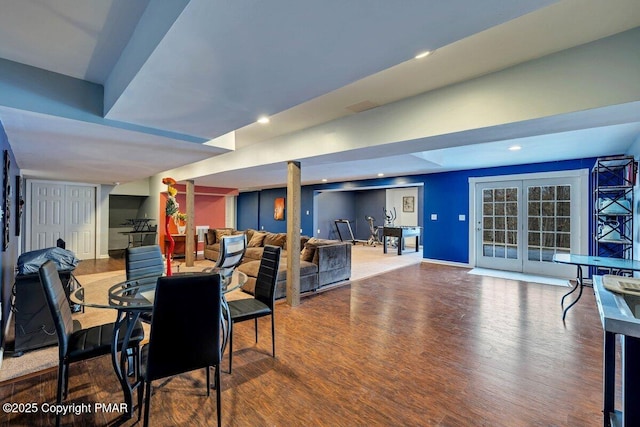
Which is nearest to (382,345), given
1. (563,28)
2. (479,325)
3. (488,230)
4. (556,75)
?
(479,325)

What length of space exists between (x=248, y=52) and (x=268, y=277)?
6.32 ft

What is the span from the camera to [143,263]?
2.93 m

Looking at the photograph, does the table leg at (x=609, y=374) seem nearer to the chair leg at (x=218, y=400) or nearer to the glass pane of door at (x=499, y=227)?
the chair leg at (x=218, y=400)

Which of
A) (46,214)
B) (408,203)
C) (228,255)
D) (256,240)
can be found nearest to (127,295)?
(228,255)

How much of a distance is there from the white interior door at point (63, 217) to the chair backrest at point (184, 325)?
7.80m

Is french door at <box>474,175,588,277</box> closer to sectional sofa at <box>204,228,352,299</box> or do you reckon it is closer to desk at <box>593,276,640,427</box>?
sectional sofa at <box>204,228,352,299</box>

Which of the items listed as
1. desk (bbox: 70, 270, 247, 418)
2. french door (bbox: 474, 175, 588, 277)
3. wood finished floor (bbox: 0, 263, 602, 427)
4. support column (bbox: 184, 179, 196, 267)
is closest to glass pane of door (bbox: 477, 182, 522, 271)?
french door (bbox: 474, 175, 588, 277)

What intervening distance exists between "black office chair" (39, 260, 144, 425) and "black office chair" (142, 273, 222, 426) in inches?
18.5

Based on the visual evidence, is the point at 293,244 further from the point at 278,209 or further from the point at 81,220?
the point at 278,209

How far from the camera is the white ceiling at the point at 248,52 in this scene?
1241 mm

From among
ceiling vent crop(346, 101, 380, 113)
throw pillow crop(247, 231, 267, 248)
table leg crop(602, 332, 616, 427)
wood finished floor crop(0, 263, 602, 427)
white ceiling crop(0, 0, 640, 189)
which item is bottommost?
wood finished floor crop(0, 263, 602, 427)

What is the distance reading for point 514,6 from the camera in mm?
1169

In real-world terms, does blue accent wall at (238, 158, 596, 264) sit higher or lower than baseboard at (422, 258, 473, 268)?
higher

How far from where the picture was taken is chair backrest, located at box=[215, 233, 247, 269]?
9.91 feet
